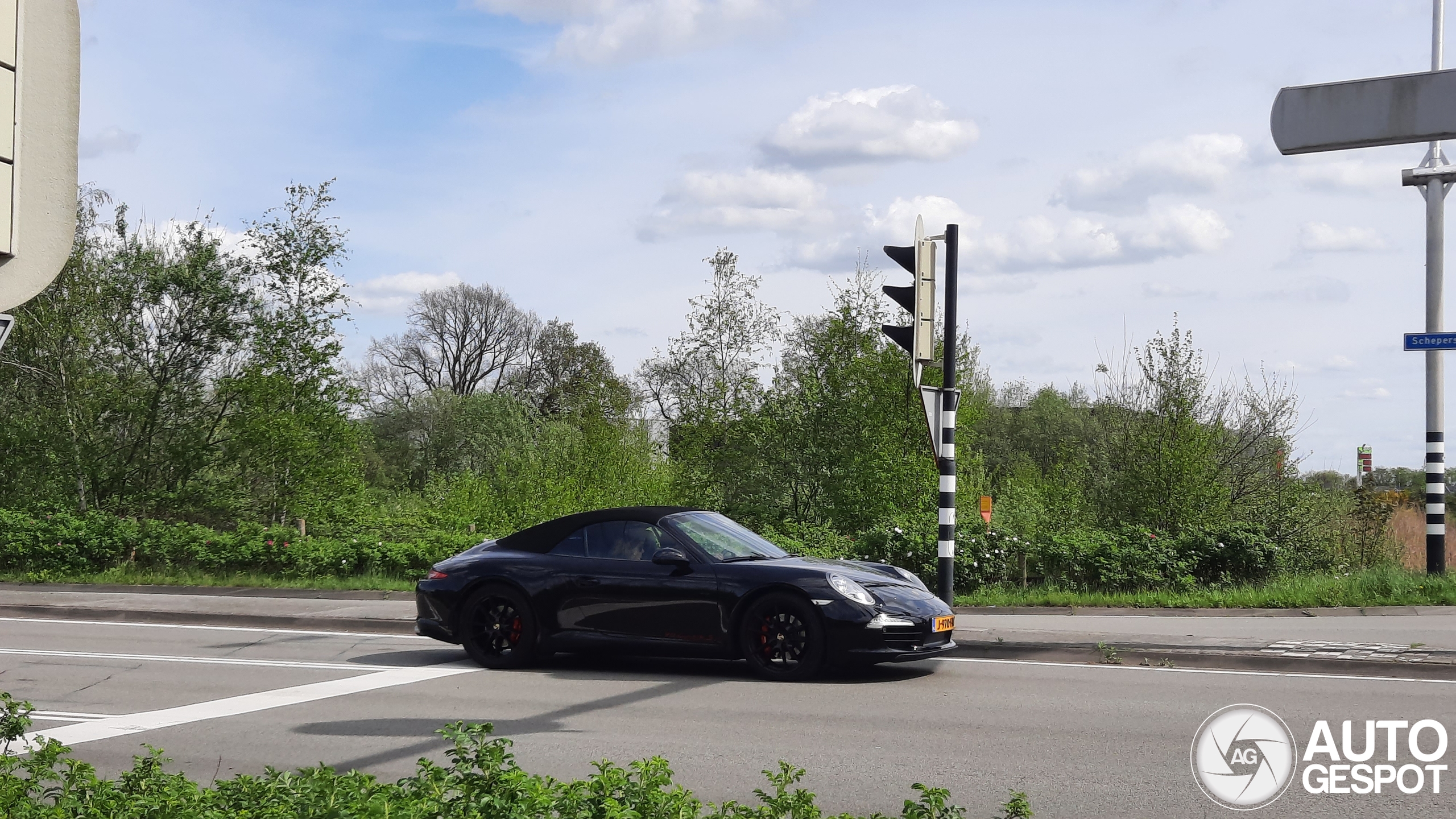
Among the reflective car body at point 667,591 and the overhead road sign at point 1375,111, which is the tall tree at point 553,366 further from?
the overhead road sign at point 1375,111

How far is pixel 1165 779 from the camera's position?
6.43m

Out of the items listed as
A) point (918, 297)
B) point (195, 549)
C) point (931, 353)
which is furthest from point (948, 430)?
point (195, 549)

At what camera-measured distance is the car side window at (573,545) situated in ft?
35.1

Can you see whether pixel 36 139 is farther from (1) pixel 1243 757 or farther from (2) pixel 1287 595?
(2) pixel 1287 595

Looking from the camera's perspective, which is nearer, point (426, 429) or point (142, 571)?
point (142, 571)

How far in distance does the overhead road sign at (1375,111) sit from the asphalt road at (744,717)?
310cm

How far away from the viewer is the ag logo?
616cm

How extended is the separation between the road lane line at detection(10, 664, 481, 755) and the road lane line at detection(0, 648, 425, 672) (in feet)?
1.74

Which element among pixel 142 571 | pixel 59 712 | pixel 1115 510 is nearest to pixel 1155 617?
pixel 1115 510

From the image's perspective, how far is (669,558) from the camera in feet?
33.1

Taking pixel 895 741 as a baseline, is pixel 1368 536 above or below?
above

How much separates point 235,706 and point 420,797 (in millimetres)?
4960

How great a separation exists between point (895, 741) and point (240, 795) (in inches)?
150

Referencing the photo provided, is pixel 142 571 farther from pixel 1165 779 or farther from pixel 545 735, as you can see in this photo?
pixel 1165 779
